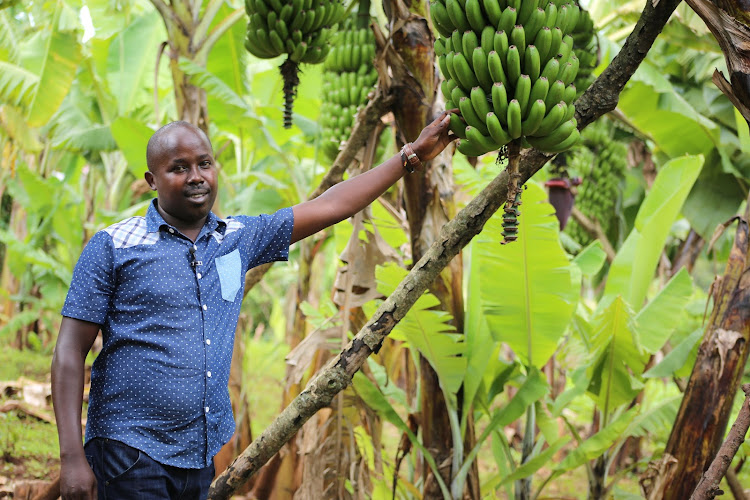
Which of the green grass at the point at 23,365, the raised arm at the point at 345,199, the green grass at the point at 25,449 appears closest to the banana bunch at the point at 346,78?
the raised arm at the point at 345,199

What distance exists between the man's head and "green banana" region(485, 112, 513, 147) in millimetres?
718

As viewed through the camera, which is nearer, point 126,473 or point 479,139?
point 479,139

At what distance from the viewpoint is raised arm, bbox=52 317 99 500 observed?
148 cm

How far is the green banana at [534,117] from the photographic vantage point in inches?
53.3

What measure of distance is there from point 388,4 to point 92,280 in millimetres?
1311

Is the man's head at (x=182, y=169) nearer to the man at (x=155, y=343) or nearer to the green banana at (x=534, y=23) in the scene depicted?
the man at (x=155, y=343)

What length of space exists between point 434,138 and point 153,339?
0.85m

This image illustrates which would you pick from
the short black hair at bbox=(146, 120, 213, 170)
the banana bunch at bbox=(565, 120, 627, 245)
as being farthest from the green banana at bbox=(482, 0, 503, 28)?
the banana bunch at bbox=(565, 120, 627, 245)

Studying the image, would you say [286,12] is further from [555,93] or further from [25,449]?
[25,449]

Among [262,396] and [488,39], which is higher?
[488,39]

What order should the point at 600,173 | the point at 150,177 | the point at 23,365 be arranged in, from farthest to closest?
1. the point at 23,365
2. the point at 600,173
3. the point at 150,177

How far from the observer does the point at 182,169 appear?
1637 mm

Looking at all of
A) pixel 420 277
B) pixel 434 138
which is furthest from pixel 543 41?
pixel 420 277

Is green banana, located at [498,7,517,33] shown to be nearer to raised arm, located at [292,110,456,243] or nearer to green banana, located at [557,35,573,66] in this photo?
green banana, located at [557,35,573,66]
